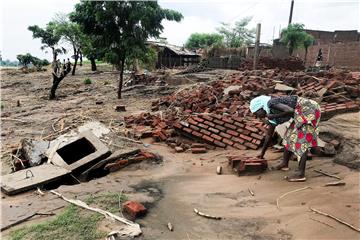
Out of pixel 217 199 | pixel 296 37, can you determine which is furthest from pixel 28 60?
pixel 217 199

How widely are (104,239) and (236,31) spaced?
3969cm

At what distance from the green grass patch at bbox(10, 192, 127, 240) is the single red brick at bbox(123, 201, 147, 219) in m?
0.12

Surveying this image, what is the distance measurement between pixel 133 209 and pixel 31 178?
2058mm

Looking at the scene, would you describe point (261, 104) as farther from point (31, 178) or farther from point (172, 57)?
point (172, 57)

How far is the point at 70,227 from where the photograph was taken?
126 inches

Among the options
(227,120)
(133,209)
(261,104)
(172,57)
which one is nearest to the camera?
(133,209)

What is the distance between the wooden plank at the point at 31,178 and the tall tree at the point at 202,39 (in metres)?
39.6

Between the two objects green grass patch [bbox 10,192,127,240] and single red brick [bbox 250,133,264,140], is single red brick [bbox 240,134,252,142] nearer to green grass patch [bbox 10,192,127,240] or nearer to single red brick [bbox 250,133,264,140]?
single red brick [bbox 250,133,264,140]

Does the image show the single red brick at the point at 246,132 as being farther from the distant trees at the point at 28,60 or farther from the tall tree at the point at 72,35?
the distant trees at the point at 28,60

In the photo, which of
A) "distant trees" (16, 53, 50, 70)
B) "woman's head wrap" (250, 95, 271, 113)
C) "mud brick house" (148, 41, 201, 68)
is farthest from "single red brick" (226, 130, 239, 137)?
"distant trees" (16, 53, 50, 70)

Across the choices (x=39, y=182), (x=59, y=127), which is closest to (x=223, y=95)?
(x=59, y=127)

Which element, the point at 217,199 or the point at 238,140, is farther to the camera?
the point at 238,140

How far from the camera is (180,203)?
12.7 feet

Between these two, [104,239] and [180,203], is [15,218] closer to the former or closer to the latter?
[104,239]
